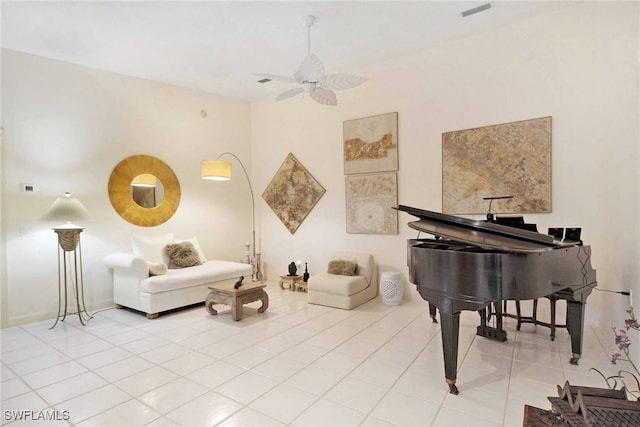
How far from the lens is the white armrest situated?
423cm

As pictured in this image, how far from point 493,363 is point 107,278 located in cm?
501

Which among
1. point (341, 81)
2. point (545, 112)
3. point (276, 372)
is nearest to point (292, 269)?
point (276, 372)

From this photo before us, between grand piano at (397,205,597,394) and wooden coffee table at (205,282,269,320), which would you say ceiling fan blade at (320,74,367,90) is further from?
wooden coffee table at (205,282,269,320)

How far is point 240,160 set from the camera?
6703 mm

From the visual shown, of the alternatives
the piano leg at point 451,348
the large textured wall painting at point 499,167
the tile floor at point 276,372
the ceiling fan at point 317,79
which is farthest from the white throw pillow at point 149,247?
the large textured wall painting at point 499,167

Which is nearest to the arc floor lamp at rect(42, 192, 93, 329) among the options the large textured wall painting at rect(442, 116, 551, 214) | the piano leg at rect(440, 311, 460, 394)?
the piano leg at rect(440, 311, 460, 394)

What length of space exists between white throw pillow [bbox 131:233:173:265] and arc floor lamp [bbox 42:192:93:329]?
682mm

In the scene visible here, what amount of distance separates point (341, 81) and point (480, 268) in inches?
91.1

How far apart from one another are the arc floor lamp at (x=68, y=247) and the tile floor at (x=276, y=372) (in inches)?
14.4

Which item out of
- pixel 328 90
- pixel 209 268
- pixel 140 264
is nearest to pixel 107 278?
pixel 140 264

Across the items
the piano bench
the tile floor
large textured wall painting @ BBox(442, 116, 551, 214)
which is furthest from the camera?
large textured wall painting @ BBox(442, 116, 551, 214)

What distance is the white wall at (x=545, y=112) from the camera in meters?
3.39

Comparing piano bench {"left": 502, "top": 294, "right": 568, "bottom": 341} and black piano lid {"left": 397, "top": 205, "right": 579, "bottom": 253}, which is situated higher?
black piano lid {"left": 397, "top": 205, "right": 579, "bottom": 253}

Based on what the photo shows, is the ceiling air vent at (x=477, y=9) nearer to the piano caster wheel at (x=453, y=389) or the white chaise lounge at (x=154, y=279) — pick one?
the piano caster wheel at (x=453, y=389)
